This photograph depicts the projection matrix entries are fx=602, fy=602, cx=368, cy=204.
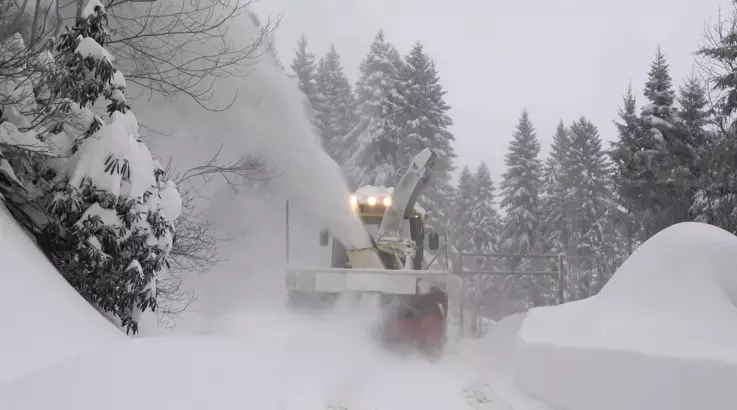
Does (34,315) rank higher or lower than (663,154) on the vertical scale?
lower

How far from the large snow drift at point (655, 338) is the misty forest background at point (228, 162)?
14.8 feet

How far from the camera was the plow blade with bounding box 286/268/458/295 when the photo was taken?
9.99 m

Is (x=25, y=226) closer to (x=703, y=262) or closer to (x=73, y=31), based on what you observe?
(x=73, y=31)

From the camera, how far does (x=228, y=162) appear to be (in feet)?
38.7

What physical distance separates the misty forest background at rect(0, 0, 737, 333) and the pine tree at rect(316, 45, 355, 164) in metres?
0.14

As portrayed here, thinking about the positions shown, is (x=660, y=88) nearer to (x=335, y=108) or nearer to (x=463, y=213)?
(x=335, y=108)

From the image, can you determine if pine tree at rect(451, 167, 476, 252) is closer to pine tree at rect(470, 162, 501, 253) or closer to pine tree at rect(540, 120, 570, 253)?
pine tree at rect(470, 162, 501, 253)

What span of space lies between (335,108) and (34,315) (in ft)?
108

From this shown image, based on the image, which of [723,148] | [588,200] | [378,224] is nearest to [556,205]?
[588,200]

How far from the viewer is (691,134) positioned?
2777 centimetres

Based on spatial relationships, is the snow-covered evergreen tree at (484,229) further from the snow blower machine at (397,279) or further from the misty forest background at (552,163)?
the snow blower machine at (397,279)

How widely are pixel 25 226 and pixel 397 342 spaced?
6124 mm

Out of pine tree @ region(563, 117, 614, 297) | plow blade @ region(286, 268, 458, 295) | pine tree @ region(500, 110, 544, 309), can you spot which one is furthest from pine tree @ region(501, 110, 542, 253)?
plow blade @ region(286, 268, 458, 295)

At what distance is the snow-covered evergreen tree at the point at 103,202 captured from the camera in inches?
243
